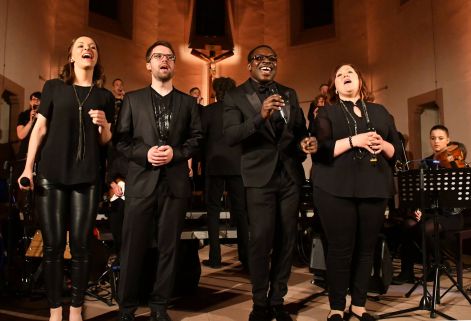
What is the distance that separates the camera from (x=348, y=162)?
2.95 m

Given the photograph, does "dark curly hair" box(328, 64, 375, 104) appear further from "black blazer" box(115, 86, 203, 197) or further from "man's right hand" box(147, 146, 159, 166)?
"man's right hand" box(147, 146, 159, 166)

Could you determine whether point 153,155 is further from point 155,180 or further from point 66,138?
point 66,138

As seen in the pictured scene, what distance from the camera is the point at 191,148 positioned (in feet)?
9.68

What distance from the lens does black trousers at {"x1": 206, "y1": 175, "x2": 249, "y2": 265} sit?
15.0 ft

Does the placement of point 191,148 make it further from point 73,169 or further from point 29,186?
point 29,186

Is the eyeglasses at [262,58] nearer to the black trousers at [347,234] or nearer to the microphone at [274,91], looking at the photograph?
the microphone at [274,91]

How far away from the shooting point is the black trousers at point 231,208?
4562mm

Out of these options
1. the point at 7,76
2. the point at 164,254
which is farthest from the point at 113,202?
the point at 7,76

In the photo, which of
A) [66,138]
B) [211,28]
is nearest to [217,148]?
[66,138]

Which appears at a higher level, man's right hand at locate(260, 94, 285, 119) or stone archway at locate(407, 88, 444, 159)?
stone archway at locate(407, 88, 444, 159)

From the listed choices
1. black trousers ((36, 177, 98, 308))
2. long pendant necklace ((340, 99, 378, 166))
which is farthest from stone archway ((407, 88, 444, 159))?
black trousers ((36, 177, 98, 308))

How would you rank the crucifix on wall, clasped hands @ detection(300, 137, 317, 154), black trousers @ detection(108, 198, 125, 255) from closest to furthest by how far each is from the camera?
clasped hands @ detection(300, 137, 317, 154) < black trousers @ detection(108, 198, 125, 255) < the crucifix on wall

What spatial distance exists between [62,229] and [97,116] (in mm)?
693

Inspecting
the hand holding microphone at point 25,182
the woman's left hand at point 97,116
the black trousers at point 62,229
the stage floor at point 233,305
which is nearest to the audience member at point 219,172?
the stage floor at point 233,305
